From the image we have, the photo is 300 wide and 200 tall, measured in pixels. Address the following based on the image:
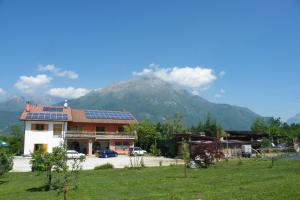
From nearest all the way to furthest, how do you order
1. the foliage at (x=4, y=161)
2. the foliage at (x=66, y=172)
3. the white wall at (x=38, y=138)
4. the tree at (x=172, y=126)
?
the foliage at (x=66, y=172)
the foliage at (x=4, y=161)
the white wall at (x=38, y=138)
the tree at (x=172, y=126)

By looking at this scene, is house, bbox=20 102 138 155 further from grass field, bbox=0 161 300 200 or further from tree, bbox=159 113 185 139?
grass field, bbox=0 161 300 200

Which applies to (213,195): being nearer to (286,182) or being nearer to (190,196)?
(190,196)

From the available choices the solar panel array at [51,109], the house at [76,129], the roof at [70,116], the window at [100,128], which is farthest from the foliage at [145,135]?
the solar panel array at [51,109]

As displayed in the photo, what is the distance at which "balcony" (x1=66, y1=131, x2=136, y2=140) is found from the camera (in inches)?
2228

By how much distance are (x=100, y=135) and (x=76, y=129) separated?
4.26 metres

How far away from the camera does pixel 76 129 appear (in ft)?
194

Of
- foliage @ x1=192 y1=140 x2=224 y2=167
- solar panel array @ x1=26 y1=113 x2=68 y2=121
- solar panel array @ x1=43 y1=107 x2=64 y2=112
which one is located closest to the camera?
foliage @ x1=192 y1=140 x2=224 y2=167

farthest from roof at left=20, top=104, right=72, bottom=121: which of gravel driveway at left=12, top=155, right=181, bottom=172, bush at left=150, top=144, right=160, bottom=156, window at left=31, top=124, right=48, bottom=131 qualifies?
bush at left=150, top=144, right=160, bottom=156

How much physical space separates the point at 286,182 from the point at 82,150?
1783 inches

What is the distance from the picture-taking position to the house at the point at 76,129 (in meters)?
54.9

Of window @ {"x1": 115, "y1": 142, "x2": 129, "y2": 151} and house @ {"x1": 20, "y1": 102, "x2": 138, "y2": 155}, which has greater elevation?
house @ {"x1": 20, "y1": 102, "x2": 138, "y2": 155}

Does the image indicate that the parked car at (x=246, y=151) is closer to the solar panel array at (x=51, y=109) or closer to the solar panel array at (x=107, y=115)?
the solar panel array at (x=107, y=115)

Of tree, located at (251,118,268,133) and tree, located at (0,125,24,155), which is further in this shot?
tree, located at (251,118,268,133)

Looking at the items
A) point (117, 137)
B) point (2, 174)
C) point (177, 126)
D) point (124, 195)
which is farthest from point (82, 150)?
point (124, 195)
